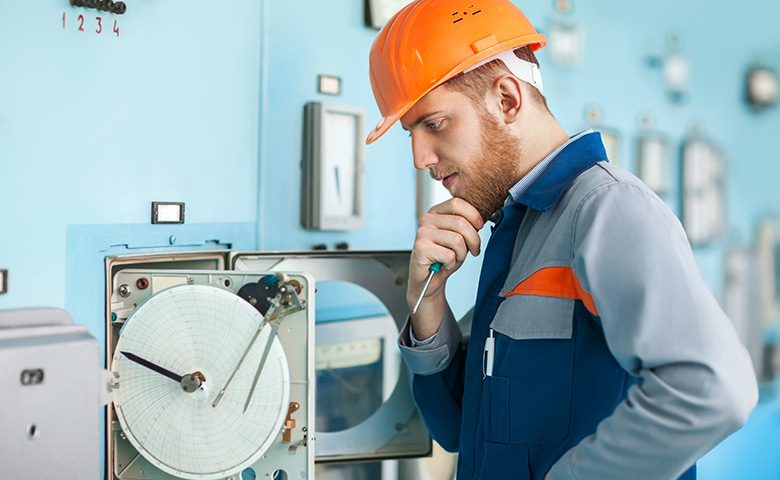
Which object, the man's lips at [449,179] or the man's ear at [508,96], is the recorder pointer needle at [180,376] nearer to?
the man's lips at [449,179]

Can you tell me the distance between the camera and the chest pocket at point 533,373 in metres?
1.05

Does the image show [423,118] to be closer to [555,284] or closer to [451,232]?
[451,232]

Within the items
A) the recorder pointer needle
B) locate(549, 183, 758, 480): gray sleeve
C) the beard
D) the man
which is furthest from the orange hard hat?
the recorder pointer needle

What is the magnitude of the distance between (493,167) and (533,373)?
35cm

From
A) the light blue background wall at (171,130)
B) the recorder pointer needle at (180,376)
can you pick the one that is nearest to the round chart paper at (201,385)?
the recorder pointer needle at (180,376)

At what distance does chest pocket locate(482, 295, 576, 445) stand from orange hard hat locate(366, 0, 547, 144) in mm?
382

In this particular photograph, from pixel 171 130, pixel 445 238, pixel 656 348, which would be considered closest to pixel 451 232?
pixel 445 238

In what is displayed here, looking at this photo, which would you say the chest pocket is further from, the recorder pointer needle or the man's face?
the recorder pointer needle

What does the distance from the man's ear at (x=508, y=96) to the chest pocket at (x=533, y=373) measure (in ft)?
1.00

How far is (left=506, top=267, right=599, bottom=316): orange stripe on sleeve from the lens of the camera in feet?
3.38

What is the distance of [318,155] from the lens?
173 cm

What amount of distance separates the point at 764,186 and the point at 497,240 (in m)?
2.71

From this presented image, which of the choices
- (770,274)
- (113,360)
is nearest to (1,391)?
(113,360)

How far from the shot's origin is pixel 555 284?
3.47 ft
